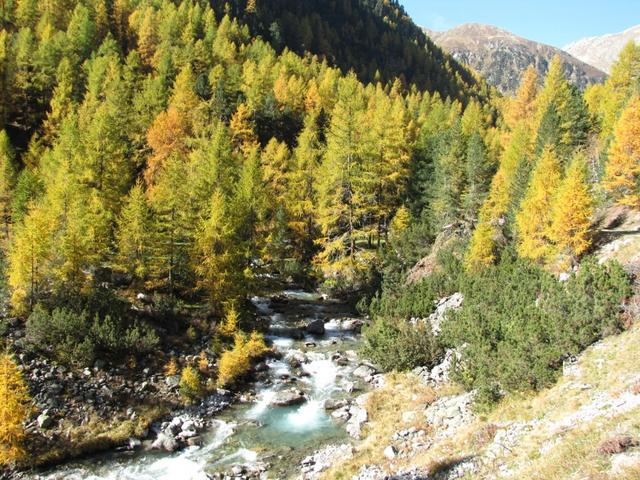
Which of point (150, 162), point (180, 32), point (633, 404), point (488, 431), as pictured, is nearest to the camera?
point (633, 404)

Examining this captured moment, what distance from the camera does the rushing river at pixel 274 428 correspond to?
1948 centimetres

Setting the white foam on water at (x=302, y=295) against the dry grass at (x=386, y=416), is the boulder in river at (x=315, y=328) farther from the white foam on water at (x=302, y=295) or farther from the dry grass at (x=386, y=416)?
the dry grass at (x=386, y=416)

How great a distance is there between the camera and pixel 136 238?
30500 millimetres

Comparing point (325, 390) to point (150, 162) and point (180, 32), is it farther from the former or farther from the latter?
point (180, 32)

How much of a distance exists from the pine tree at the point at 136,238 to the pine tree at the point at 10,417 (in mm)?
12149

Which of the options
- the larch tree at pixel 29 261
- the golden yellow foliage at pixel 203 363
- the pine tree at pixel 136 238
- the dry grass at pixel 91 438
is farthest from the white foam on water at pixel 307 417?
the larch tree at pixel 29 261

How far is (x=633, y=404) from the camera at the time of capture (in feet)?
47.0

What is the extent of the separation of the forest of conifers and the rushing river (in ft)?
10.9

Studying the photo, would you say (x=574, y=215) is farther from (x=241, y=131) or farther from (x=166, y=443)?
(x=241, y=131)

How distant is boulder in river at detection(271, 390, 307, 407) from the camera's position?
25.2 m

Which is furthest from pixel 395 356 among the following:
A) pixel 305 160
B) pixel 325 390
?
pixel 305 160

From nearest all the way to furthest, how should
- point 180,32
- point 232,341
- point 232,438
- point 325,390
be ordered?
point 232,438 < point 325,390 < point 232,341 < point 180,32

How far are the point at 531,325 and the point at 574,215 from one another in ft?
29.1

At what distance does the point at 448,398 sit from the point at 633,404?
946 cm
